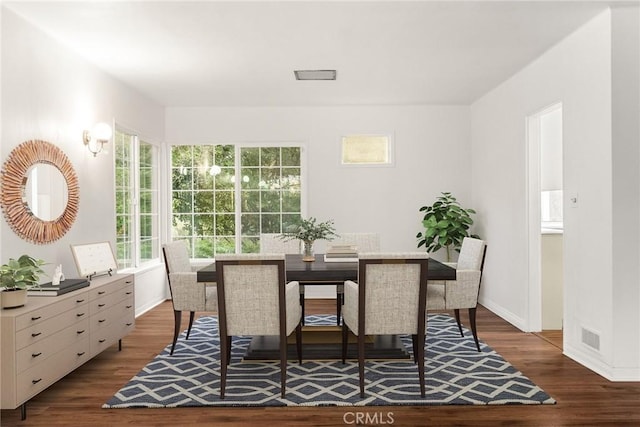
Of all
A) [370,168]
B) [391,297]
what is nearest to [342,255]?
[391,297]

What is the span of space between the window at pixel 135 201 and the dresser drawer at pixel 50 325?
198cm

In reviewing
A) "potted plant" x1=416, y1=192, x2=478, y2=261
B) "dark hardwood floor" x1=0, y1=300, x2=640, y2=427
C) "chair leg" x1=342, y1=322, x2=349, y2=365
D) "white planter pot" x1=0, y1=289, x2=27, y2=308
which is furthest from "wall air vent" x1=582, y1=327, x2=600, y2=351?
"white planter pot" x1=0, y1=289, x2=27, y2=308

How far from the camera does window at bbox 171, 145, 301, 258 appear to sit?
7.29 metres

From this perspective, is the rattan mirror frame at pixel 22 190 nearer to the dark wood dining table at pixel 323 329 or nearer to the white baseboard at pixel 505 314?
the dark wood dining table at pixel 323 329

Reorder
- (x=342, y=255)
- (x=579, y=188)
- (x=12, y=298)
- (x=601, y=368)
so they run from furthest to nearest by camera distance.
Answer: (x=342, y=255), (x=579, y=188), (x=601, y=368), (x=12, y=298)

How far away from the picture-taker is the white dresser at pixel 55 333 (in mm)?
2916

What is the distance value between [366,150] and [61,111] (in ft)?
13.5

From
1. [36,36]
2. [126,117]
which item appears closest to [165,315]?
[126,117]

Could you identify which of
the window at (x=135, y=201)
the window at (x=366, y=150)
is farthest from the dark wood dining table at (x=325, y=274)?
the window at (x=366, y=150)

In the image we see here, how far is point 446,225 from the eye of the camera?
6.48m

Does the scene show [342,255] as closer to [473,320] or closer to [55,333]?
[473,320]

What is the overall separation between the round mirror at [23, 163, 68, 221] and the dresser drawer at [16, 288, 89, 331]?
76 centimetres

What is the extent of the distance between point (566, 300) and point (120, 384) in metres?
3.65

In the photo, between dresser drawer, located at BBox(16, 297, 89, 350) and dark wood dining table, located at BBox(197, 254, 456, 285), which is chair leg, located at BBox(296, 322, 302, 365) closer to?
dark wood dining table, located at BBox(197, 254, 456, 285)
